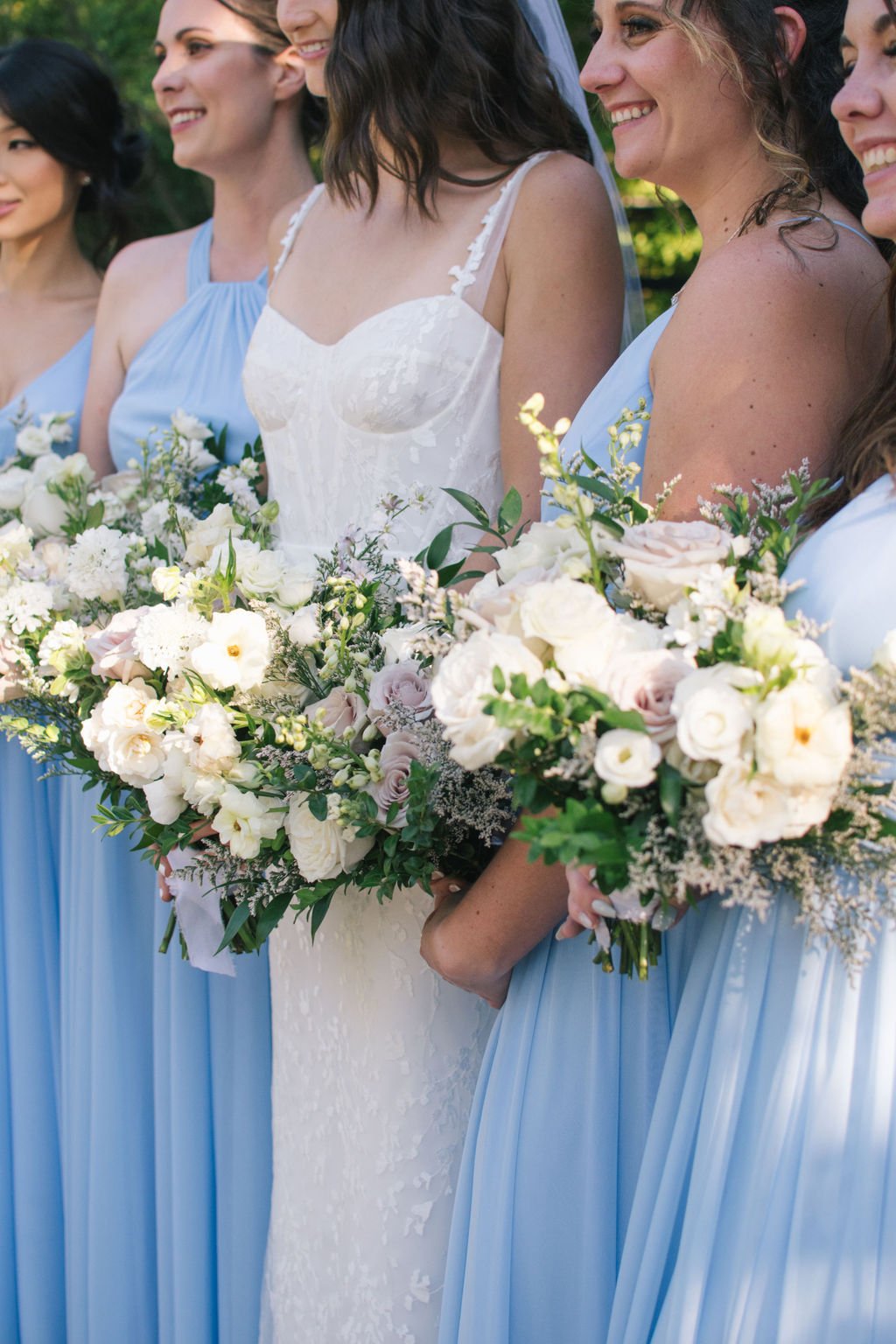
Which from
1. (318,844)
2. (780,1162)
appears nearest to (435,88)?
(318,844)

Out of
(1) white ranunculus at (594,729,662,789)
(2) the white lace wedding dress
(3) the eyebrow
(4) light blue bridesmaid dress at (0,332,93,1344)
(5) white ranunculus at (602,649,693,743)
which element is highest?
(3) the eyebrow

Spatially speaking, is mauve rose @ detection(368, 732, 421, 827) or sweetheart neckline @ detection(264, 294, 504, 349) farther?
sweetheart neckline @ detection(264, 294, 504, 349)

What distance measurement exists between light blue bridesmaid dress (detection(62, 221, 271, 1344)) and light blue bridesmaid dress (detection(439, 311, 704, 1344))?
1094 mm

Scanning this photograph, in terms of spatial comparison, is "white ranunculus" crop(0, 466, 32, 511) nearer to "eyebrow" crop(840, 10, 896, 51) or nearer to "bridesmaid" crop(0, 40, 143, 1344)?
"bridesmaid" crop(0, 40, 143, 1344)

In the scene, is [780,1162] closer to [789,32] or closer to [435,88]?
[789,32]

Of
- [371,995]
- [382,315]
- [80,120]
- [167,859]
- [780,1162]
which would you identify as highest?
[80,120]

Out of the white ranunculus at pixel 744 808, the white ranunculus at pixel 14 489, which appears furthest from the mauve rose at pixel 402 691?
the white ranunculus at pixel 14 489

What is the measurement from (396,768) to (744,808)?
0.69 m

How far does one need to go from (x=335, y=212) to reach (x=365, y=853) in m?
1.56

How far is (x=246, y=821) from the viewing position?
6.77 feet

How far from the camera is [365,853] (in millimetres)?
2096

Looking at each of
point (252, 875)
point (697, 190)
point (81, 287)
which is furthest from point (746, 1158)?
point (81, 287)

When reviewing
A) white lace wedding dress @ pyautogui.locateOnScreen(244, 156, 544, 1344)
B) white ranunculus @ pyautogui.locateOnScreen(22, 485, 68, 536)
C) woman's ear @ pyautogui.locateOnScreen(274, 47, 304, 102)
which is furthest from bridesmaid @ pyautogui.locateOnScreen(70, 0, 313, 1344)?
white ranunculus @ pyautogui.locateOnScreen(22, 485, 68, 536)

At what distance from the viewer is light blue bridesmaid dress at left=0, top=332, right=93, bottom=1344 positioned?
334 cm
